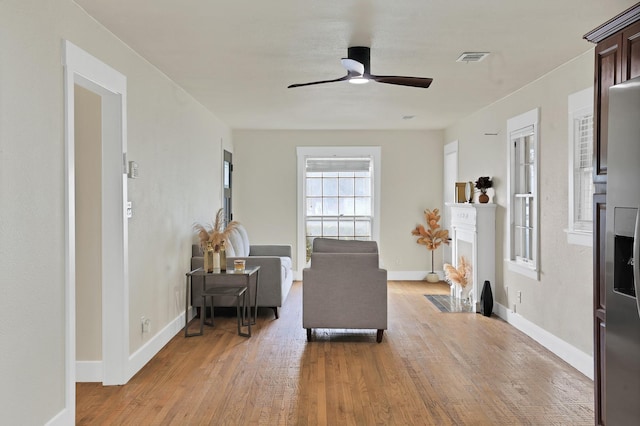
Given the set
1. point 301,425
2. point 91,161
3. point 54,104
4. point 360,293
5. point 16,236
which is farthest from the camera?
point 360,293

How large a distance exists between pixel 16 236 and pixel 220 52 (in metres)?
2.30

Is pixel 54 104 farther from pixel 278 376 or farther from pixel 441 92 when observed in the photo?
pixel 441 92

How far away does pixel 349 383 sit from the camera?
4.00m

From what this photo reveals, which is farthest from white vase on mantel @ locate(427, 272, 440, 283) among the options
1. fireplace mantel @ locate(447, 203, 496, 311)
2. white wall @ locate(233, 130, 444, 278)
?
fireplace mantel @ locate(447, 203, 496, 311)

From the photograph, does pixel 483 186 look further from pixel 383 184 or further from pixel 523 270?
pixel 383 184

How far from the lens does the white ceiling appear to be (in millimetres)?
3291

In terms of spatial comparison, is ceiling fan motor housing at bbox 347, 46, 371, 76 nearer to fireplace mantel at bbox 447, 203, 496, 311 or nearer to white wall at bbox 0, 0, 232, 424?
white wall at bbox 0, 0, 232, 424

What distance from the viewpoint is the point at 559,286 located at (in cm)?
479

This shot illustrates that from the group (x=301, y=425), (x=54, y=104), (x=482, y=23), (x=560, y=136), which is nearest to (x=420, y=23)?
(x=482, y=23)

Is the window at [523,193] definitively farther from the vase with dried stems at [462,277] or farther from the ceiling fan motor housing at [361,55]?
the ceiling fan motor housing at [361,55]

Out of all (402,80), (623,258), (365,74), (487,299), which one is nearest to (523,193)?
(487,299)

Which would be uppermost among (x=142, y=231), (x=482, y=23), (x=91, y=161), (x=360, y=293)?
(x=482, y=23)

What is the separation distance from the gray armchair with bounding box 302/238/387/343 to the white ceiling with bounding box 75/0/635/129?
1738 millimetres

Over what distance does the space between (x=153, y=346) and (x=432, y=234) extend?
18.3ft
